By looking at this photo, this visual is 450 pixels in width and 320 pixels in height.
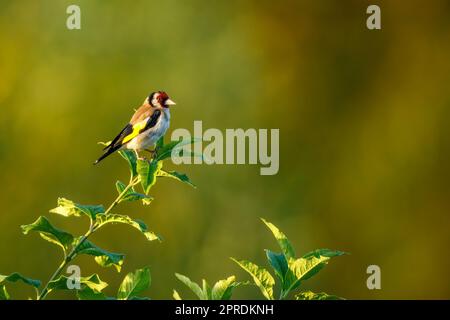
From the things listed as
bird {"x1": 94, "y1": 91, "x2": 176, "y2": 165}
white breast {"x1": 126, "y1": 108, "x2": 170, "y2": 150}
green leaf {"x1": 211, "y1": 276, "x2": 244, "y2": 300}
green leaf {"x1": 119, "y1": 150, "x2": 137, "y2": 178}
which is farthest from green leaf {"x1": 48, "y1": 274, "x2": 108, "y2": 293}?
white breast {"x1": 126, "y1": 108, "x2": 170, "y2": 150}

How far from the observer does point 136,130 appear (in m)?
5.66

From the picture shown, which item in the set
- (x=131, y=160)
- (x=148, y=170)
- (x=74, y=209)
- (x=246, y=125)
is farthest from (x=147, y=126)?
(x=246, y=125)

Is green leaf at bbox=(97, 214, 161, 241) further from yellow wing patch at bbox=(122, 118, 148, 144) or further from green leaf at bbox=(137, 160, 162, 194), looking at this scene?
yellow wing patch at bbox=(122, 118, 148, 144)

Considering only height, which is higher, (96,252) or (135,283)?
(96,252)

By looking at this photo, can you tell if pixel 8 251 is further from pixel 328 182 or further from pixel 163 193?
pixel 328 182

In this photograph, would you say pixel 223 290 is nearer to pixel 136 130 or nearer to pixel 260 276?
pixel 260 276

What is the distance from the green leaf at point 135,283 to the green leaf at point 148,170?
0.35 m

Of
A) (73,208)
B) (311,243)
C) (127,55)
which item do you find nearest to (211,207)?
(311,243)

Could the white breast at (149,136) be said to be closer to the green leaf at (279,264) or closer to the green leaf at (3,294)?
the green leaf at (279,264)

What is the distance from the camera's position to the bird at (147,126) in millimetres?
5574

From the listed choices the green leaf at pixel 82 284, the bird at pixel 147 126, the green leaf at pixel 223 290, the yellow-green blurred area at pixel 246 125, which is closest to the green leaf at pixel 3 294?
the green leaf at pixel 82 284

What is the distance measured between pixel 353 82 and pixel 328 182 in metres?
1.32

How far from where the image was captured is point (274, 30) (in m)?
11.4

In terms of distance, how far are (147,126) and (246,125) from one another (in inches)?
189
